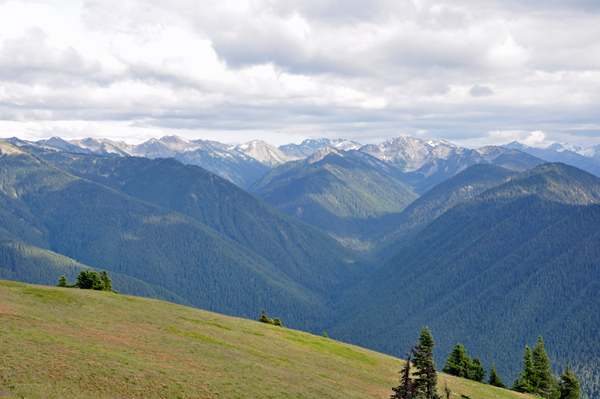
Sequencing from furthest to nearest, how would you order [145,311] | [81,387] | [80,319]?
[145,311], [80,319], [81,387]

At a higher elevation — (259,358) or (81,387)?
(81,387)

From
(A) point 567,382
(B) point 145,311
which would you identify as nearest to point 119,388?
(B) point 145,311

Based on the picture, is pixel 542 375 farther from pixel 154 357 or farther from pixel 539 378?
pixel 154 357

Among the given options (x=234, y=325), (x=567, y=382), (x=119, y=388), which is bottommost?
(x=567, y=382)

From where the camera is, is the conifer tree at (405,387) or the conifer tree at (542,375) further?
the conifer tree at (542,375)

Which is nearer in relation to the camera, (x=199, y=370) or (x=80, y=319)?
(x=199, y=370)

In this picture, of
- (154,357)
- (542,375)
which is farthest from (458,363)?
(154,357)

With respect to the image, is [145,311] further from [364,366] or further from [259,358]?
[364,366]

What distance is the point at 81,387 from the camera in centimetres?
5216

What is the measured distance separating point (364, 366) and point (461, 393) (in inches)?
892

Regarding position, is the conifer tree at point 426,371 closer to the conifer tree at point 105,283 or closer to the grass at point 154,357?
the grass at point 154,357

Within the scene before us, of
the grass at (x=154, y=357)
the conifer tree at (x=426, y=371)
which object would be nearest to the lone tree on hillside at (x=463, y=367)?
the grass at (x=154, y=357)

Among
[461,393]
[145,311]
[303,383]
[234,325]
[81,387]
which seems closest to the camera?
[81,387]

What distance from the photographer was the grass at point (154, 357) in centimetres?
5459
